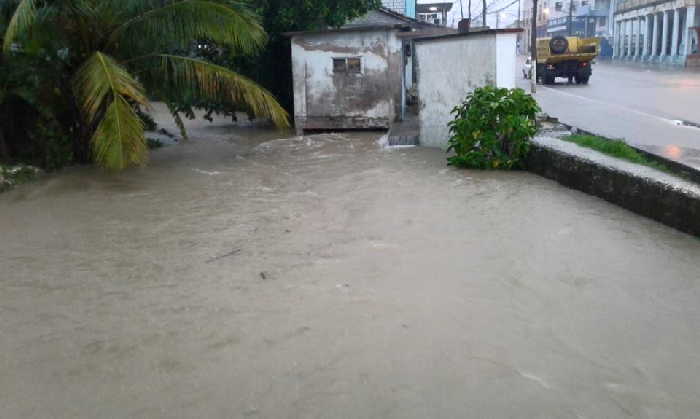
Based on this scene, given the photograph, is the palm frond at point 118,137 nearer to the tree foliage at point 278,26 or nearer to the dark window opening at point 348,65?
the tree foliage at point 278,26

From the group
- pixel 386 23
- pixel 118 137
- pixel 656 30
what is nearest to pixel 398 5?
pixel 386 23

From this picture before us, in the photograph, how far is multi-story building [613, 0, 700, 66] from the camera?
1722 inches

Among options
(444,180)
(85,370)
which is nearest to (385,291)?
(85,370)

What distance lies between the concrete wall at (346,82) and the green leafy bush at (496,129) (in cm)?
488

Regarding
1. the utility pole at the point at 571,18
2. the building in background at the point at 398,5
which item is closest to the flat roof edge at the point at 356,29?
the building in background at the point at 398,5

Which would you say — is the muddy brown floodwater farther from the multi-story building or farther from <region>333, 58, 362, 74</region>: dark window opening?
the multi-story building

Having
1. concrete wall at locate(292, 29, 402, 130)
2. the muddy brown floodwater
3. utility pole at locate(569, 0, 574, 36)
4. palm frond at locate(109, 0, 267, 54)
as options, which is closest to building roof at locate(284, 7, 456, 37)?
concrete wall at locate(292, 29, 402, 130)

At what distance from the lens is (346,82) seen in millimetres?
14250

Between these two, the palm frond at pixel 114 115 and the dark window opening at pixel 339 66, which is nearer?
the palm frond at pixel 114 115

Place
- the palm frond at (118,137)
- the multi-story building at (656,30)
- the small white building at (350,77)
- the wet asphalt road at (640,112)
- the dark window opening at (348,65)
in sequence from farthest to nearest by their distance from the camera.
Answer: the multi-story building at (656,30)
the dark window opening at (348,65)
the small white building at (350,77)
the wet asphalt road at (640,112)
the palm frond at (118,137)

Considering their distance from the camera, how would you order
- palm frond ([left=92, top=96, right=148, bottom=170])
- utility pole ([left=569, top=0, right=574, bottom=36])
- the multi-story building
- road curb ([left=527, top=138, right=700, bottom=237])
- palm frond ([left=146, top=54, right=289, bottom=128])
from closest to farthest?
1. road curb ([left=527, top=138, right=700, bottom=237])
2. palm frond ([left=92, top=96, right=148, bottom=170])
3. palm frond ([left=146, top=54, right=289, bottom=128])
4. the multi-story building
5. utility pole ([left=569, top=0, right=574, bottom=36])

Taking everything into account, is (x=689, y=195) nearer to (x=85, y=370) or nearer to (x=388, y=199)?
(x=388, y=199)

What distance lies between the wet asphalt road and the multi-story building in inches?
865

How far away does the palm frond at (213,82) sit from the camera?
32.7ft
